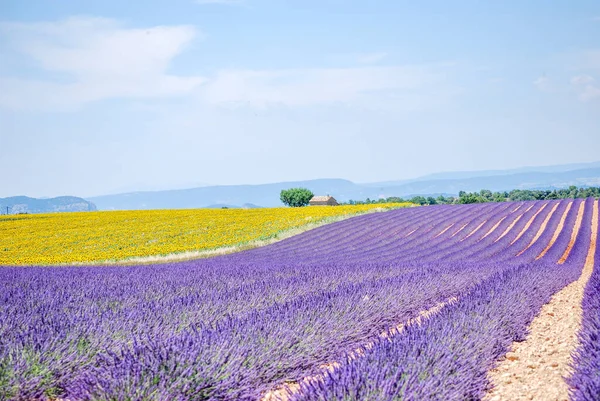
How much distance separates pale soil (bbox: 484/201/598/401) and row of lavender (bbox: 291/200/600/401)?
0.10 m

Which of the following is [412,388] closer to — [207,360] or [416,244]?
[207,360]

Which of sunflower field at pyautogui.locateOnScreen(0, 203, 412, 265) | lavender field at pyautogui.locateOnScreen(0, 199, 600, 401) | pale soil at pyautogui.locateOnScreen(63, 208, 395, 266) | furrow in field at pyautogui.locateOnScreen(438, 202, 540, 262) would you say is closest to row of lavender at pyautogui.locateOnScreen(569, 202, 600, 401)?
lavender field at pyautogui.locateOnScreen(0, 199, 600, 401)

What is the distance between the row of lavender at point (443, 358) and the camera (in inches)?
114

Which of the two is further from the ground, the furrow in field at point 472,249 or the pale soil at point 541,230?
the pale soil at point 541,230

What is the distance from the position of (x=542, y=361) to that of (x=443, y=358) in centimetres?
135

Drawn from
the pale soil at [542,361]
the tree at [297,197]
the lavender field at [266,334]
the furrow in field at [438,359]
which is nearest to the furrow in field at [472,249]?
the lavender field at [266,334]

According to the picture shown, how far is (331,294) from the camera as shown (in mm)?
6414

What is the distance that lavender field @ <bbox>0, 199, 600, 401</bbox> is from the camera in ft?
10.2

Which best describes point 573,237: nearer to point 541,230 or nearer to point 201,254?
point 541,230

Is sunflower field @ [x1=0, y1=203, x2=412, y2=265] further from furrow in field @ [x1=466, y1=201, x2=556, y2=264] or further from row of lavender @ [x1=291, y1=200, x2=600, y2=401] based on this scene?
row of lavender @ [x1=291, y1=200, x2=600, y2=401]

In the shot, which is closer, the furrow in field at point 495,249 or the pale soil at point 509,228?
the furrow in field at point 495,249

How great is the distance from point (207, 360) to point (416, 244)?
671 inches

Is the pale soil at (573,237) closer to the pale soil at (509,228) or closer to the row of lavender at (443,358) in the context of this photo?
the pale soil at (509,228)

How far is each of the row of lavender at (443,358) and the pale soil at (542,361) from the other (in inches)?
3.9
